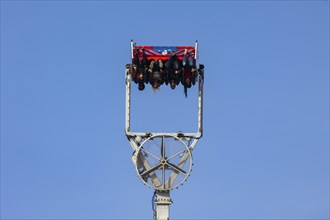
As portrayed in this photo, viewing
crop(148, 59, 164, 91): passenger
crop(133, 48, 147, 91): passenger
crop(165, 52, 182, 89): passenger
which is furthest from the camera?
crop(148, 59, 164, 91): passenger

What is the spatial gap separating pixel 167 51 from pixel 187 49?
55.3 inches

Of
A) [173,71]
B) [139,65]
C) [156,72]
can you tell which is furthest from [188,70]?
[139,65]

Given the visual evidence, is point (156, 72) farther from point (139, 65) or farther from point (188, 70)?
point (188, 70)

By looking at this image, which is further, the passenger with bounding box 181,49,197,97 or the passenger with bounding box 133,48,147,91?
the passenger with bounding box 181,49,197,97

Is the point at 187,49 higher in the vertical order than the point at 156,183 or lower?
higher

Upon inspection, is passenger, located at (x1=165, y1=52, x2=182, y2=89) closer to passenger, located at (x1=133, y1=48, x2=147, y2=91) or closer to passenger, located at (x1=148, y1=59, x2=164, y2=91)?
passenger, located at (x1=148, y1=59, x2=164, y2=91)

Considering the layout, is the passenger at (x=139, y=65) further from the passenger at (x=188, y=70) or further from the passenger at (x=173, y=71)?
the passenger at (x=188, y=70)

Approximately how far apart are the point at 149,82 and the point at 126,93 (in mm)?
1880

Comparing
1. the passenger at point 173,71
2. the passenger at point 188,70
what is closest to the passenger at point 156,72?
the passenger at point 173,71

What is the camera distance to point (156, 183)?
461 feet

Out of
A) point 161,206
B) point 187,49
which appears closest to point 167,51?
point 187,49

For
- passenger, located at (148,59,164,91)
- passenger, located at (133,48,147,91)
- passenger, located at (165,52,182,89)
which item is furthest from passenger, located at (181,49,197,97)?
passenger, located at (133,48,147,91)

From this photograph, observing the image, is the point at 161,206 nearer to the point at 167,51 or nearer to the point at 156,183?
the point at 156,183

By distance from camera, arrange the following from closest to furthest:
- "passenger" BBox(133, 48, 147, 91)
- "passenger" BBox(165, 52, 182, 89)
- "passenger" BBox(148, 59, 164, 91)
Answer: "passenger" BBox(133, 48, 147, 91), "passenger" BBox(165, 52, 182, 89), "passenger" BBox(148, 59, 164, 91)
